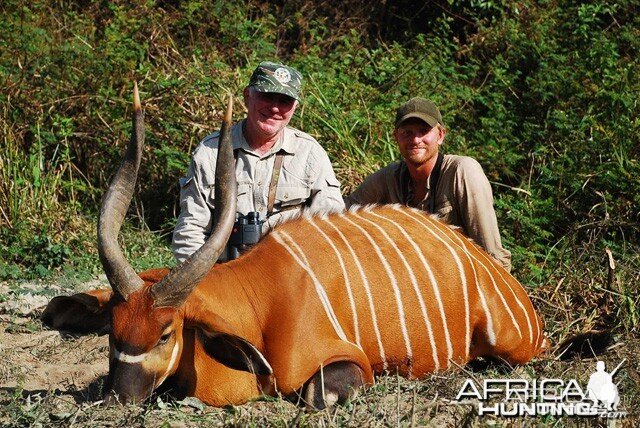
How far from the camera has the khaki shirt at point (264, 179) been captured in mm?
4449

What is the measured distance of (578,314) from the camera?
4871 millimetres

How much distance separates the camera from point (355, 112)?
695 centimetres

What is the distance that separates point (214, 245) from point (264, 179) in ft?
4.43

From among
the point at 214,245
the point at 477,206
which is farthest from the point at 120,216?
the point at 477,206

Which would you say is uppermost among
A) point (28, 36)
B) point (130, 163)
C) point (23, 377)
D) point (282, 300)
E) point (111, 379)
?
point (28, 36)

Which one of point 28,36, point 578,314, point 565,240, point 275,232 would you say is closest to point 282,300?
point 275,232

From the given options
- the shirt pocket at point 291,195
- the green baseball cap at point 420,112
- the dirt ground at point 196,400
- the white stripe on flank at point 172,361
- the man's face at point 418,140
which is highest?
the green baseball cap at point 420,112

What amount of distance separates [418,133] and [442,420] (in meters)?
1.70

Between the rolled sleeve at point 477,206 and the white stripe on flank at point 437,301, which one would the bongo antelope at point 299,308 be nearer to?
the white stripe on flank at point 437,301

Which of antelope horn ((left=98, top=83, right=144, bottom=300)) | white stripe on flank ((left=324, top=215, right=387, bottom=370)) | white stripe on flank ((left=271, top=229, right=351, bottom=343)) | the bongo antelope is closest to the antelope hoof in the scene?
the bongo antelope

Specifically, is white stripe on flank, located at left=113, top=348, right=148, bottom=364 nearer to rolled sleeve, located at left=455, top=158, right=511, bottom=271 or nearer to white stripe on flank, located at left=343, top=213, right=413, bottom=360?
white stripe on flank, located at left=343, top=213, right=413, bottom=360

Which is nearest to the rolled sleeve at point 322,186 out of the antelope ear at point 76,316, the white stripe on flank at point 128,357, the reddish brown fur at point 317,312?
the reddish brown fur at point 317,312

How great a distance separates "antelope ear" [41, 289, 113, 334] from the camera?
11.5 ft

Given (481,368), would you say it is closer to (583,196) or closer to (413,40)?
(583,196)
